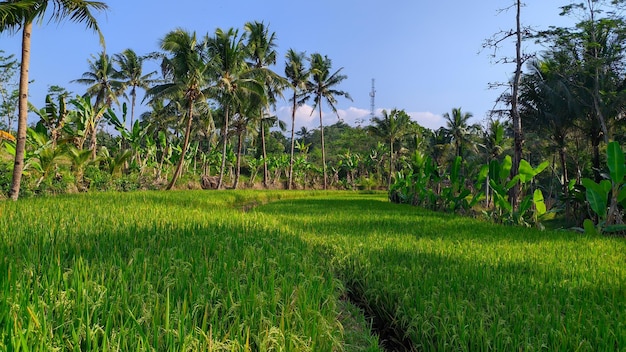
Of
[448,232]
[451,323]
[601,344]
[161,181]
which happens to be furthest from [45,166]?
[601,344]

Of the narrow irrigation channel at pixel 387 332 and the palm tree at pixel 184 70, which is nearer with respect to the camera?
the narrow irrigation channel at pixel 387 332

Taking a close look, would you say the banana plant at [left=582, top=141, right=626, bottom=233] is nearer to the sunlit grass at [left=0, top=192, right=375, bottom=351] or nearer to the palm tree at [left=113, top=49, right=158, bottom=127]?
the sunlit grass at [left=0, top=192, right=375, bottom=351]

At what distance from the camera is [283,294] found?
7.43ft

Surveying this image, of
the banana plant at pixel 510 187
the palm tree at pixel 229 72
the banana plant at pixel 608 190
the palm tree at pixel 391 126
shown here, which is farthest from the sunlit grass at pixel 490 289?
the palm tree at pixel 391 126

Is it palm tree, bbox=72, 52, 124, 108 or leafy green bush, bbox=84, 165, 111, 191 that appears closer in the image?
leafy green bush, bbox=84, 165, 111, 191

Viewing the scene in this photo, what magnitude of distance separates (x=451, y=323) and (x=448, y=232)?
406 centimetres

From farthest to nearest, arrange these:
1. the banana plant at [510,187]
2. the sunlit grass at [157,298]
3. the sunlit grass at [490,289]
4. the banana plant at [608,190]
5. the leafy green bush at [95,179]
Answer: the leafy green bush at [95,179] → the banana plant at [510,187] → the banana plant at [608,190] → the sunlit grass at [490,289] → the sunlit grass at [157,298]

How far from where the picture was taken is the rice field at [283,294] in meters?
1.61

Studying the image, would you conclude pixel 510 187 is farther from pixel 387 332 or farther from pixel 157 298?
pixel 157 298

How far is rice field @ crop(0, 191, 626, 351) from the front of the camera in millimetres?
1612

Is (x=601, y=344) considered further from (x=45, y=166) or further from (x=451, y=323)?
(x=45, y=166)

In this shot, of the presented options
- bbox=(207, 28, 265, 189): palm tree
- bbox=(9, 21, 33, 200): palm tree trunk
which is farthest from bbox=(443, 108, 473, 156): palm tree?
bbox=(9, 21, 33, 200): palm tree trunk

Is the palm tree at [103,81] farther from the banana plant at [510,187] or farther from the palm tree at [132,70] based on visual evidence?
the banana plant at [510,187]

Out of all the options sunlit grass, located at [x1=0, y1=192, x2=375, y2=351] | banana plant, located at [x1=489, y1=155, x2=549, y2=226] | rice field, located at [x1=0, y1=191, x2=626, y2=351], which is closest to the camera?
sunlit grass, located at [x1=0, y1=192, x2=375, y2=351]
